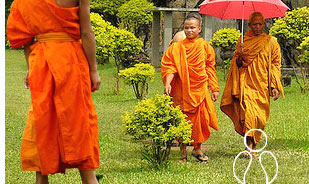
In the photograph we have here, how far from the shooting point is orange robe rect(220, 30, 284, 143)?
8078mm

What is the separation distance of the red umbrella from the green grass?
5.64ft

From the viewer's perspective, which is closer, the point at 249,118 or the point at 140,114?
the point at 140,114

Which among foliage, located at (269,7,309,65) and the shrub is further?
foliage, located at (269,7,309,65)

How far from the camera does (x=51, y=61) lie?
4242mm

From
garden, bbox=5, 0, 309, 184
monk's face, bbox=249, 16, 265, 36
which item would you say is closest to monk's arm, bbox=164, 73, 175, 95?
garden, bbox=5, 0, 309, 184

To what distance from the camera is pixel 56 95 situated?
423 centimetres

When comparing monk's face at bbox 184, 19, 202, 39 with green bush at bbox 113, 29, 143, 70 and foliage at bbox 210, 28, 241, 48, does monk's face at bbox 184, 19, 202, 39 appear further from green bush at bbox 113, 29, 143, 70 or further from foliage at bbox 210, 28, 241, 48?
foliage at bbox 210, 28, 241, 48

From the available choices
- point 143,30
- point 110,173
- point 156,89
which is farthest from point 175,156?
point 143,30

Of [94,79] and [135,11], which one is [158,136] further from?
[135,11]

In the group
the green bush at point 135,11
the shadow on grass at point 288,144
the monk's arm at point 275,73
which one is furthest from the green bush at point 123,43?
the monk's arm at point 275,73

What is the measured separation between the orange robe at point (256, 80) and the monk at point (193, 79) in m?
0.45

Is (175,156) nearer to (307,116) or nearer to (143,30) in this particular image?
(307,116)
